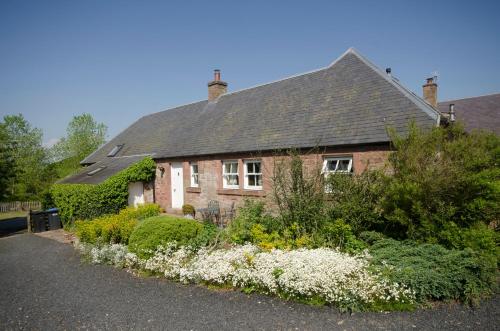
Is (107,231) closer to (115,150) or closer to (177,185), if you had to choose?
(177,185)

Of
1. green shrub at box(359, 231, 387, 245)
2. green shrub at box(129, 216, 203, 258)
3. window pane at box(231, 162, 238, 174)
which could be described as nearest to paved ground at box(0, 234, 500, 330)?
green shrub at box(129, 216, 203, 258)

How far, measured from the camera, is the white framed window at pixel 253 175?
1409 centimetres

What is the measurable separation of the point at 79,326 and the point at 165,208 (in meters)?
13.1

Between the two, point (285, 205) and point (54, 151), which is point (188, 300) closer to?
point (285, 205)

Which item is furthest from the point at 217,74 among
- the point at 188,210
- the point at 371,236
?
the point at 371,236

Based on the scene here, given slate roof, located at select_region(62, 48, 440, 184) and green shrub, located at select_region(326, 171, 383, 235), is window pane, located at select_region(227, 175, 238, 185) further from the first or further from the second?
green shrub, located at select_region(326, 171, 383, 235)

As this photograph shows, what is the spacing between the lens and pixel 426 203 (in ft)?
24.5

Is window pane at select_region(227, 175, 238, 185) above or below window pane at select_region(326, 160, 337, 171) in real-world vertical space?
below

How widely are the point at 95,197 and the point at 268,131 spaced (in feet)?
30.5

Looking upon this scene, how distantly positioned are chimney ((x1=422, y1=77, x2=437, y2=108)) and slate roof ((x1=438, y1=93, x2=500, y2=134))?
11.8 feet

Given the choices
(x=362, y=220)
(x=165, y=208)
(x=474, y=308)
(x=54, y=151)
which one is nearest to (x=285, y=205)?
(x=362, y=220)

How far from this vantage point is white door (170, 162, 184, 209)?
18.0 m

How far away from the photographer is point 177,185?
1817cm

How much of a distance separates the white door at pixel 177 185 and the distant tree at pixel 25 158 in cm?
1914
